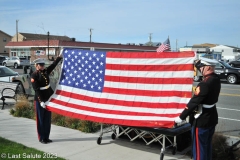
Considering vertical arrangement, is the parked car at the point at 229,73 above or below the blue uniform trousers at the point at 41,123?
above

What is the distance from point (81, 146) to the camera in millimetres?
6137

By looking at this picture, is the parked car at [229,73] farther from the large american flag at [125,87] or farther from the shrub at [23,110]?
the large american flag at [125,87]

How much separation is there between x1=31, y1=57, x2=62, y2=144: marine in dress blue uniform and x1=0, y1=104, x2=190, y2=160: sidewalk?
0.27m

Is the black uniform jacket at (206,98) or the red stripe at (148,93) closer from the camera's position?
the black uniform jacket at (206,98)

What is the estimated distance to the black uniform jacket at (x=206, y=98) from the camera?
422 cm

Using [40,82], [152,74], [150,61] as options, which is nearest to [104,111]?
[152,74]

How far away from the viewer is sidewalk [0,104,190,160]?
5539 mm

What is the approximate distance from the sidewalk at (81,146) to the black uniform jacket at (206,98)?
137cm

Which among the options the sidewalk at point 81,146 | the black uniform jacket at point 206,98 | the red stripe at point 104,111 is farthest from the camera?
the sidewalk at point 81,146

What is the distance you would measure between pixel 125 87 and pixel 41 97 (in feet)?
6.37

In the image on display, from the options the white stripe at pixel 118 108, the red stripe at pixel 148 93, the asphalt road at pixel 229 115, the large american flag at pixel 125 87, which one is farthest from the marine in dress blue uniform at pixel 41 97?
the asphalt road at pixel 229 115

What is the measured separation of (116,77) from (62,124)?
2.88 metres

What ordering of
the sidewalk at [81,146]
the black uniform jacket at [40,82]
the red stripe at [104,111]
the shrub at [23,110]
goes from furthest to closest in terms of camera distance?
the shrub at [23,110], the black uniform jacket at [40,82], the sidewalk at [81,146], the red stripe at [104,111]

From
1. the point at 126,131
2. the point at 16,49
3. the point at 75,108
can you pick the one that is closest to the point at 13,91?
the point at 75,108
